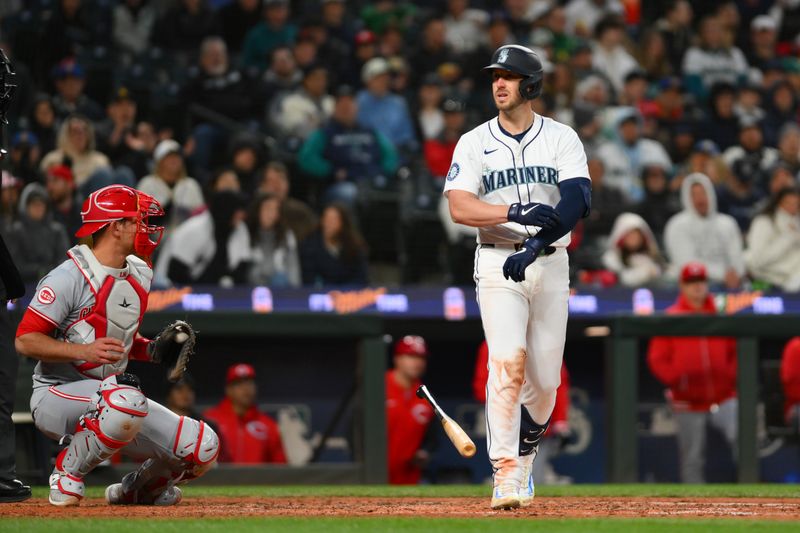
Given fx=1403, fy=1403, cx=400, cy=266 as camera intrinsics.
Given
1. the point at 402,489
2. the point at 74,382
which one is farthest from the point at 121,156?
the point at 74,382

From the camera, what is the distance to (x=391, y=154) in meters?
12.1

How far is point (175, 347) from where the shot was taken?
5676 millimetres

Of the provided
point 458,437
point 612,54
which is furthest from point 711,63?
point 458,437

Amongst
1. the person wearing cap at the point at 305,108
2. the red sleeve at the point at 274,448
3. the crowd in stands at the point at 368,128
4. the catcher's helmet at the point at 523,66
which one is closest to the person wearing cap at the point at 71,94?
the crowd in stands at the point at 368,128

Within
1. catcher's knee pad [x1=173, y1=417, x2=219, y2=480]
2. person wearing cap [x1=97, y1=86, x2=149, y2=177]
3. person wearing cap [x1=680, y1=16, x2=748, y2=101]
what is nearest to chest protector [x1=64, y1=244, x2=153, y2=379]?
catcher's knee pad [x1=173, y1=417, x2=219, y2=480]

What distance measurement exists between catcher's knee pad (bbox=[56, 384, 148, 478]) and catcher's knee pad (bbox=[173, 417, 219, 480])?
197mm

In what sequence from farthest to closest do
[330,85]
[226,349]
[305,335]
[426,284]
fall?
[330,85], [426,284], [226,349], [305,335]

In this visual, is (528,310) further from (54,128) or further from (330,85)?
(330,85)

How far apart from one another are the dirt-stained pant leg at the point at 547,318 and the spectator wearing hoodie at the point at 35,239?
4.82 metres

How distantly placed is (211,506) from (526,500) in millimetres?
1331

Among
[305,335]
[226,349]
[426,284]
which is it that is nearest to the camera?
[305,335]

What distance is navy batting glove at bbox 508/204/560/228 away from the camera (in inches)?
211

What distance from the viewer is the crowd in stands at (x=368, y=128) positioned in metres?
10.6

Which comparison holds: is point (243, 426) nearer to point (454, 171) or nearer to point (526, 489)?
point (526, 489)
